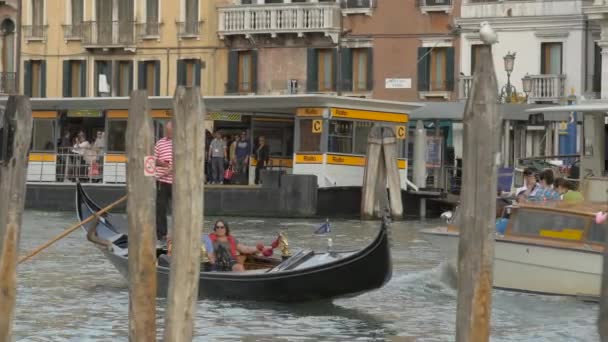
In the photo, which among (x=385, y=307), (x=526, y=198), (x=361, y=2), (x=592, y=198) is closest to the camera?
(x=385, y=307)

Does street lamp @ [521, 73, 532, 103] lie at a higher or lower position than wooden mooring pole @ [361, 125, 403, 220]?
higher

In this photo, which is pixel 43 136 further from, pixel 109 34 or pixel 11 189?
pixel 11 189

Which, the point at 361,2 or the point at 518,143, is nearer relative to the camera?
the point at 518,143

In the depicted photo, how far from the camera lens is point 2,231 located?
10477 millimetres

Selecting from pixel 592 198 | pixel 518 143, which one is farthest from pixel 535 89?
pixel 592 198

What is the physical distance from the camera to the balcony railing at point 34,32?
36562 mm

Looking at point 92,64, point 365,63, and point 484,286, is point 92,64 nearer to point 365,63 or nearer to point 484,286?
point 365,63

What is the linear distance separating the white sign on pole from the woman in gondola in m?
19.8

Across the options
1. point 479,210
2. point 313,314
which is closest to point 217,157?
point 313,314

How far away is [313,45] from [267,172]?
8.35 m

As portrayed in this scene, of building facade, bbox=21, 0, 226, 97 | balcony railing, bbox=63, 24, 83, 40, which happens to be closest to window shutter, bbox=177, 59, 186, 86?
building facade, bbox=21, 0, 226, 97

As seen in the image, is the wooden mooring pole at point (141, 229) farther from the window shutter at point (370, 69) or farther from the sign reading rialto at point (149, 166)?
the window shutter at point (370, 69)

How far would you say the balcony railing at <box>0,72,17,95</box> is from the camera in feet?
123

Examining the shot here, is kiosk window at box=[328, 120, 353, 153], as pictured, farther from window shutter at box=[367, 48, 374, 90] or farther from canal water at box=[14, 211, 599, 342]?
canal water at box=[14, 211, 599, 342]
